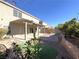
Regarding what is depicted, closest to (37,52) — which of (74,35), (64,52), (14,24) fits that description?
(64,52)

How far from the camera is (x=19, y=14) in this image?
87.5 ft

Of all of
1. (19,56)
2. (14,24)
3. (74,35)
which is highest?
(14,24)

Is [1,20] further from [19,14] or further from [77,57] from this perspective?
[77,57]

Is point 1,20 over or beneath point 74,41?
over

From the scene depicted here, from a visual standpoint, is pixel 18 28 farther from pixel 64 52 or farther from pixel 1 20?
pixel 64 52

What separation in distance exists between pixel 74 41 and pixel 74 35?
1.28 meters

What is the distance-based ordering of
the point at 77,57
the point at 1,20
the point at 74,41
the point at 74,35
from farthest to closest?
the point at 1,20
the point at 74,35
the point at 74,41
the point at 77,57

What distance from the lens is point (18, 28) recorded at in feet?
80.9

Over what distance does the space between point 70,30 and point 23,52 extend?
17.9 ft

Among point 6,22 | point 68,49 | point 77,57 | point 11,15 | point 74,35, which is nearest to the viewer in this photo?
point 77,57

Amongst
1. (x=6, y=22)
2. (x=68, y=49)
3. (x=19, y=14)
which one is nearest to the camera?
(x=68, y=49)

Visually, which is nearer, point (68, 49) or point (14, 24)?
point (68, 49)

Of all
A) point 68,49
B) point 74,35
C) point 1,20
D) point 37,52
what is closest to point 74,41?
point 74,35

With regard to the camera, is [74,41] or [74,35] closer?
[74,41]
